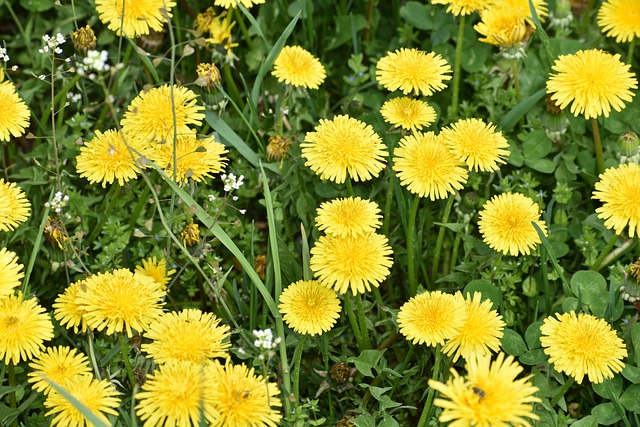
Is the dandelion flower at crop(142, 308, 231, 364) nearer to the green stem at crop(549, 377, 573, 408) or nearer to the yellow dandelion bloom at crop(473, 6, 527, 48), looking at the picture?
the green stem at crop(549, 377, 573, 408)

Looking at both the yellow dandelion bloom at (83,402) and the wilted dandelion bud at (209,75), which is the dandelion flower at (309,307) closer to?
the yellow dandelion bloom at (83,402)

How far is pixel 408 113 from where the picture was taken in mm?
2191

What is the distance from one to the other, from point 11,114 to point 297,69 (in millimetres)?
820

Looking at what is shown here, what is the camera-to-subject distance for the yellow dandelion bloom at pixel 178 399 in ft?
5.55

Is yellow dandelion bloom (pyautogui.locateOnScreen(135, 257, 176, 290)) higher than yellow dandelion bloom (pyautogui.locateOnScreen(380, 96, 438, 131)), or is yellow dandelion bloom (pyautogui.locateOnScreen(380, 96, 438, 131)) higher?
yellow dandelion bloom (pyautogui.locateOnScreen(380, 96, 438, 131))

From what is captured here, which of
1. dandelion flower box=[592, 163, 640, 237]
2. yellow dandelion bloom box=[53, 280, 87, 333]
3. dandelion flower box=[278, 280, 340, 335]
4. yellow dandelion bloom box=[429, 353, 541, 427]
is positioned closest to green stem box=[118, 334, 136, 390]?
yellow dandelion bloom box=[53, 280, 87, 333]

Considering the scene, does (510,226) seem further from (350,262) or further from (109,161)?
(109,161)

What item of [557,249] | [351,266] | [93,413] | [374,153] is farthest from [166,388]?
[557,249]

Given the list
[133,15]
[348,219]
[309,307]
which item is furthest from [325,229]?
[133,15]

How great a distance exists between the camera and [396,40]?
109 inches

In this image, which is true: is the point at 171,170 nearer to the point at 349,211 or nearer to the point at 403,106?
the point at 349,211

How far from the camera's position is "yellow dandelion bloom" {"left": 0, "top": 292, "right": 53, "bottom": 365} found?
5.97ft

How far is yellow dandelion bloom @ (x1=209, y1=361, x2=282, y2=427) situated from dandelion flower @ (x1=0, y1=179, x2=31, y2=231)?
0.68 meters

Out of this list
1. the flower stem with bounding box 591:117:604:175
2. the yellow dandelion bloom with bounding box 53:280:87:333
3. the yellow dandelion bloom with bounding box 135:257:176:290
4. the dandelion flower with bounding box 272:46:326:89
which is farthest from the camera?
the flower stem with bounding box 591:117:604:175
